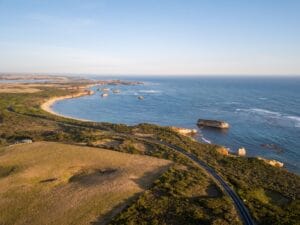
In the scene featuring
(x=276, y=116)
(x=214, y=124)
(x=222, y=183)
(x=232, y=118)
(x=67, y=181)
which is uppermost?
(x=67, y=181)

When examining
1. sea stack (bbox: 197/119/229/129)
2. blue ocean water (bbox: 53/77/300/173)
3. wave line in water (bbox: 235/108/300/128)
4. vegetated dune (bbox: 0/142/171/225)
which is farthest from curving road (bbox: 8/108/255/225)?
wave line in water (bbox: 235/108/300/128)

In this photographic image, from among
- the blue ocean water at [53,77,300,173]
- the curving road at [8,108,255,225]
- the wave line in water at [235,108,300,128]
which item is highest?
the curving road at [8,108,255,225]

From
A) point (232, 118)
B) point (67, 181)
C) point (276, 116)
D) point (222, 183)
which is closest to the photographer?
point (67, 181)

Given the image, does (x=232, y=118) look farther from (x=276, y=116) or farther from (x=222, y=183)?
(x=222, y=183)

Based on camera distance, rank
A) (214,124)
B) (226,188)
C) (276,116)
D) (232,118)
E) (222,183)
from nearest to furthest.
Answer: (226,188)
(222,183)
(214,124)
(232,118)
(276,116)

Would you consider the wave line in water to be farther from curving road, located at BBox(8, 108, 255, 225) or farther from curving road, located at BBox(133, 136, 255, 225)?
curving road, located at BBox(133, 136, 255, 225)

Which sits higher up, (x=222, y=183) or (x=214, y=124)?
(x=222, y=183)

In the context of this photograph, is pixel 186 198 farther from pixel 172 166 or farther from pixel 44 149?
pixel 44 149

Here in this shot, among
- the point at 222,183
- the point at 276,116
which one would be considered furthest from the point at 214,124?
the point at 222,183

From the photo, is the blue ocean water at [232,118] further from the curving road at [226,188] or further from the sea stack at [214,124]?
the curving road at [226,188]
